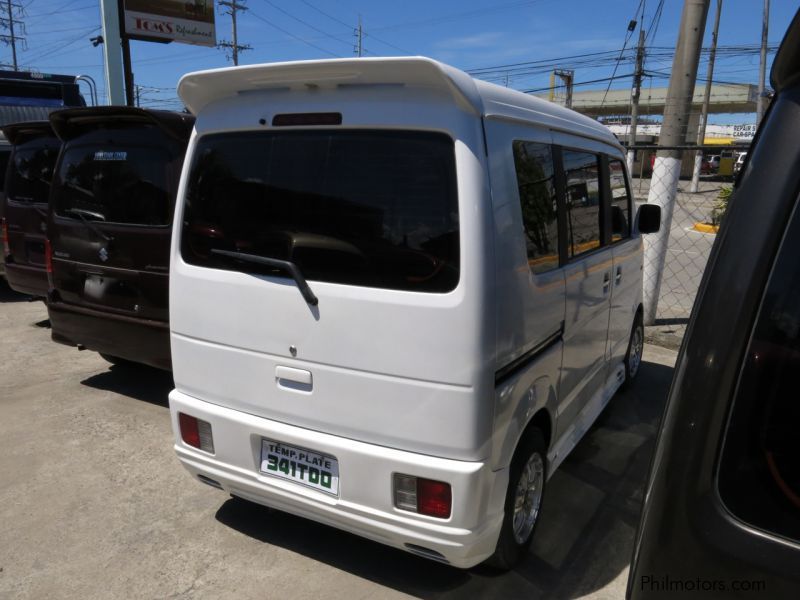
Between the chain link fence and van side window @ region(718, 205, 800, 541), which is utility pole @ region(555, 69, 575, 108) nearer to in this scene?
the chain link fence

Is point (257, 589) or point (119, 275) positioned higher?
point (119, 275)

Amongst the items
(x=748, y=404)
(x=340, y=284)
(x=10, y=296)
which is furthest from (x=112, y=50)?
(x=748, y=404)

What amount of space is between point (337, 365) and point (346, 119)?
983 millimetres

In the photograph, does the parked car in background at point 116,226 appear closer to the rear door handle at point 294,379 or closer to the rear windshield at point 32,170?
the rear windshield at point 32,170

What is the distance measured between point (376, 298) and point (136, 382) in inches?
148

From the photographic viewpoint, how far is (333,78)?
2.42 meters

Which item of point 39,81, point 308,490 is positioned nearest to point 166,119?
point 308,490

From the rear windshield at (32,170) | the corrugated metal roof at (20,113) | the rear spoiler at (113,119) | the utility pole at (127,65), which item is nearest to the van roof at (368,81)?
the rear spoiler at (113,119)

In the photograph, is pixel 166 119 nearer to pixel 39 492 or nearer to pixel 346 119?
pixel 346 119

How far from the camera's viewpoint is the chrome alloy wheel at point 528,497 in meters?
2.81

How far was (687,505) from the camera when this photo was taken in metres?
1.14

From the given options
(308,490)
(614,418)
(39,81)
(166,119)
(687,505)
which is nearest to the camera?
(687,505)

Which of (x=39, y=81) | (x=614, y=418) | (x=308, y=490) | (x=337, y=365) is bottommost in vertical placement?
(x=614, y=418)

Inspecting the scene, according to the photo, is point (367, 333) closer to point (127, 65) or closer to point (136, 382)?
point (136, 382)
